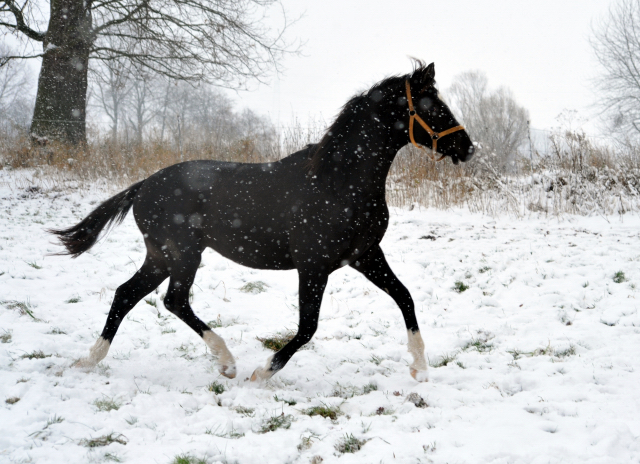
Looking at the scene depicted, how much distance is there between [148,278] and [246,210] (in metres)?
0.95

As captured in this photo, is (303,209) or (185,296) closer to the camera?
(303,209)

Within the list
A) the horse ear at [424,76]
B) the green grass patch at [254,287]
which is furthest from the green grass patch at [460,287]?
the horse ear at [424,76]

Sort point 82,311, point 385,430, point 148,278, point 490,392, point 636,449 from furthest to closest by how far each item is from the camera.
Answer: point 82,311 < point 148,278 < point 490,392 < point 385,430 < point 636,449

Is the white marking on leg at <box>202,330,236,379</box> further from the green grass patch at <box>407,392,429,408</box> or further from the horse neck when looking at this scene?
the horse neck

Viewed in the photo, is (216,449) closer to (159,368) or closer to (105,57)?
(159,368)

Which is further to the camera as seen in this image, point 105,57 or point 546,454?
point 105,57

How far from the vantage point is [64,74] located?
11445mm

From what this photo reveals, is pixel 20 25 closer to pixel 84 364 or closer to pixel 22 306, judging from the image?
pixel 22 306

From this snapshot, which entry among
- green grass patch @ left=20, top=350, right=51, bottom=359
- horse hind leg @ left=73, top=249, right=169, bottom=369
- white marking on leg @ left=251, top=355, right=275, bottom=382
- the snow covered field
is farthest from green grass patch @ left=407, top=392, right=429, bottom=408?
green grass patch @ left=20, top=350, right=51, bottom=359

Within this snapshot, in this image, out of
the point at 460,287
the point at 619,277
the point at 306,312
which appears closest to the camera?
the point at 306,312

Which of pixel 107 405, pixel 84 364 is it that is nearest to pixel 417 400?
pixel 107 405

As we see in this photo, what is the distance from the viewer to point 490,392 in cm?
245

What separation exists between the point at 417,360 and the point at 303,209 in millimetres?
1304

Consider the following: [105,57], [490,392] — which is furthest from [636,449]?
[105,57]
